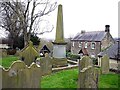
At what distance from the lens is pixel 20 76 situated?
7.18 meters

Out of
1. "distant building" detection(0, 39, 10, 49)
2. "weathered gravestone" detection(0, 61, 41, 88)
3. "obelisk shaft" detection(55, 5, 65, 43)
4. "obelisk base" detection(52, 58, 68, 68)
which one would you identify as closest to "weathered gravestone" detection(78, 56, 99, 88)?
"weathered gravestone" detection(0, 61, 41, 88)

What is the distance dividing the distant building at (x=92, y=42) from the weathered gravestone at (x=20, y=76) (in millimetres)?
31944

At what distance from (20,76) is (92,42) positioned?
3433 centimetres

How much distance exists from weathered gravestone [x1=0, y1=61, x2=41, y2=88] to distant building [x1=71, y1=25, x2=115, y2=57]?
31.9 metres

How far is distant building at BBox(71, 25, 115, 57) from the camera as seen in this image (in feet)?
127

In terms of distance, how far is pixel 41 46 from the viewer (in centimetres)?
3606

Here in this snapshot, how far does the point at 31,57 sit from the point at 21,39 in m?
23.8

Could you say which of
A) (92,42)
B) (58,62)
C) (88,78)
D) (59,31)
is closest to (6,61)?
(58,62)

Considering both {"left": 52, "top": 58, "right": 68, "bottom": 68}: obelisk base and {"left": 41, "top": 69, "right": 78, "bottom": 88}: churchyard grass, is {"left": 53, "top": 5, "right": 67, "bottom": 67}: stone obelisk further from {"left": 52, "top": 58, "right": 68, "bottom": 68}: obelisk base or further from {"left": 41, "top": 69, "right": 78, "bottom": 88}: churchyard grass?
{"left": 41, "top": 69, "right": 78, "bottom": 88}: churchyard grass

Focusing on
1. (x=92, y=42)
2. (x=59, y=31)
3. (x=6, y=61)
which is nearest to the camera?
(x=59, y=31)

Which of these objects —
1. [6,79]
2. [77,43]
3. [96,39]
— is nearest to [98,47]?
[96,39]

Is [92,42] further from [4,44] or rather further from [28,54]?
[28,54]

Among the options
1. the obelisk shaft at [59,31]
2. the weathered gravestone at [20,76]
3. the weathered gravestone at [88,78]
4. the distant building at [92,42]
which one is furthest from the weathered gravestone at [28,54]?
the distant building at [92,42]

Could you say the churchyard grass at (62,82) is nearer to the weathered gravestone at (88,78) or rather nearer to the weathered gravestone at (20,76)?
the weathered gravestone at (88,78)
